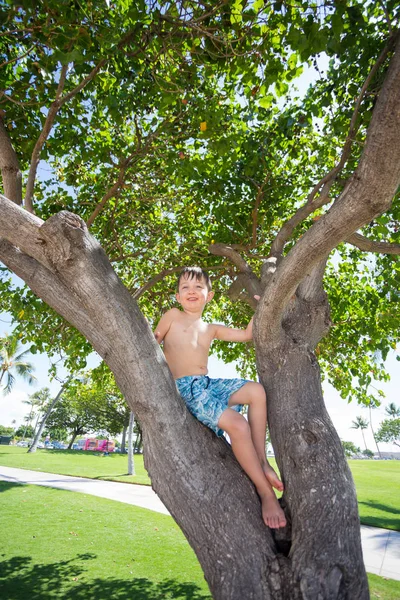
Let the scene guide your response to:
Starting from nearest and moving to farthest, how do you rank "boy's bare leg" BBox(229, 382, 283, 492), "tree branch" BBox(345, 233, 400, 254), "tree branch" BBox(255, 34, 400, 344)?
"tree branch" BBox(255, 34, 400, 344) < "boy's bare leg" BBox(229, 382, 283, 492) < "tree branch" BBox(345, 233, 400, 254)

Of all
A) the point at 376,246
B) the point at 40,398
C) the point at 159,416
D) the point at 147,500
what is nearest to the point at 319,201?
the point at 376,246

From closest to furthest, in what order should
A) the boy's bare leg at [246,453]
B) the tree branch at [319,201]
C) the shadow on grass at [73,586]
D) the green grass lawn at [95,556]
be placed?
the boy's bare leg at [246,453] < the tree branch at [319,201] < the shadow on grass at [73,586] < the green grass lawn at [95,556]

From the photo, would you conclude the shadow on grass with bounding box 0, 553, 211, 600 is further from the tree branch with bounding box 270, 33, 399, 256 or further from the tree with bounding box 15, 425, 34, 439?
the tree with bounding box 15, 425, 34, 439

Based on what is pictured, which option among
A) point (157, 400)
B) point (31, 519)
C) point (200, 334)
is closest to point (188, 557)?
point (31, 519)

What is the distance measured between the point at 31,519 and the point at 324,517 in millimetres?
9375

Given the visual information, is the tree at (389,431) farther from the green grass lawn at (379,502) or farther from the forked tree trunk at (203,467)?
the forked tree trunk at (203,467)

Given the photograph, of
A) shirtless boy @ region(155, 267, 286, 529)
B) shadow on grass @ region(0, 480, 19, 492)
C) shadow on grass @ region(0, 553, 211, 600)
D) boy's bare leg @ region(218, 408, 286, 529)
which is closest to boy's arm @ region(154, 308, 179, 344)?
shirtless boy @ region(155, 267, 286, 529)

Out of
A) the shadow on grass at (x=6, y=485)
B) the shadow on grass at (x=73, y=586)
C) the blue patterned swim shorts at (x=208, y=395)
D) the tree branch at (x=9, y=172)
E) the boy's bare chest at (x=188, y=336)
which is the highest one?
the tree branch at (x=9, y=172)

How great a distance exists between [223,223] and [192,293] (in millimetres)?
4306

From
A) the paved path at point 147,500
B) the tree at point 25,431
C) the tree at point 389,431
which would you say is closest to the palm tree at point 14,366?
the paved path at point 147,500

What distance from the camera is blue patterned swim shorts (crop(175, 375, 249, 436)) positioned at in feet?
7.88

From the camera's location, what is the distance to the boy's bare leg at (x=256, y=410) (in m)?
2.51

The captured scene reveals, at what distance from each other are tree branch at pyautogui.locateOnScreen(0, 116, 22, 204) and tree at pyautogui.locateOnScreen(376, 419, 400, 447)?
10279 cm

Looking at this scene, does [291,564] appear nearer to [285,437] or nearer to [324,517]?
[324,517]
